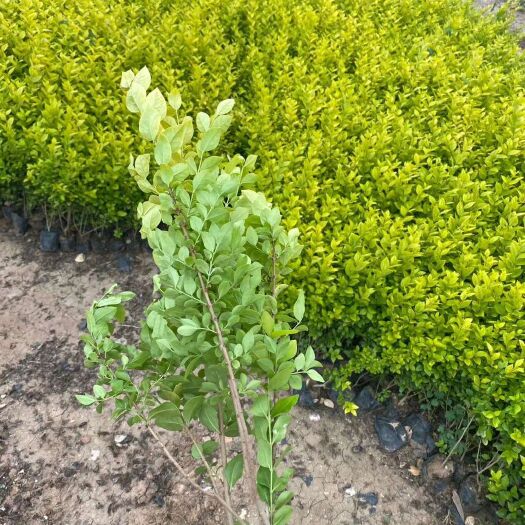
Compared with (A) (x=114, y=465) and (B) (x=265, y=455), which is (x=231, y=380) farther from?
(A) (x=114, y=465)

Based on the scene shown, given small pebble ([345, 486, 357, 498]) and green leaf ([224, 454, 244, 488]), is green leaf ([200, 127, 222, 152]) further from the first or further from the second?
small pebble ([345, 486, 357, 498])

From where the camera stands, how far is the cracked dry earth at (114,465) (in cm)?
252

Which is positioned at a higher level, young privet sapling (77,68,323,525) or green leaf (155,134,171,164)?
green leaf (155,134,171,164)

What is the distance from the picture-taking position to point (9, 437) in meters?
2.75

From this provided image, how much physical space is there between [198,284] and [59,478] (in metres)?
1.72

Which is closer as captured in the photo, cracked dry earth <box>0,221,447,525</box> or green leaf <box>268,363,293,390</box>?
green leaf <box>268,363,293,390</box>

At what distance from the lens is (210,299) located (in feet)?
4.86

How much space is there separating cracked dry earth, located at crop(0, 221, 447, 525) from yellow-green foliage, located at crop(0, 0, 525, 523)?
1.49ft

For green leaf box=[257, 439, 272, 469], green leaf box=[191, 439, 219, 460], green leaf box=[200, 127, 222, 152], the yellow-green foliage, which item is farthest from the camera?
the yellow-green foliage

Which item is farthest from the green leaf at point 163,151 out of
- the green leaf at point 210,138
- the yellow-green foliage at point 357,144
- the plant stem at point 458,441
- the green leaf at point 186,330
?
the plant stem at point 458,441

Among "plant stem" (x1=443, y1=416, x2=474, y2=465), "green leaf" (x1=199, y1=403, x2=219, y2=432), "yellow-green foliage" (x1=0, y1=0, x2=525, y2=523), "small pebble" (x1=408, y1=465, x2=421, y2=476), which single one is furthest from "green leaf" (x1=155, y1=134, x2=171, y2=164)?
"small pebble" (x1=408, y1=465, x2=421, y2=476)

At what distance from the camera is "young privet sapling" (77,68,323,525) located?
136 centimetres

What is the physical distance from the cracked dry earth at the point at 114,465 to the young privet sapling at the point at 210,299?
1108 mm

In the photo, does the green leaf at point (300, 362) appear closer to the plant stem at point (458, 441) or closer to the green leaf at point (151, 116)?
the green leaf at point (151, 116)
